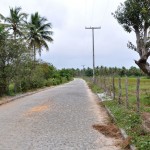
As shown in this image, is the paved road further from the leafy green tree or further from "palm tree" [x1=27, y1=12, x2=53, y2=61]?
"palm tree" [x1=27, y1=12, x2=53, y2=61]

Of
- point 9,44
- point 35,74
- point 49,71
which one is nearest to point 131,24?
point 9,44

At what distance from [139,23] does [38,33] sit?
135 ft

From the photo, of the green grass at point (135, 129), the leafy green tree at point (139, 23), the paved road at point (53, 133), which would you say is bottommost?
the paved road at point (53, 133)

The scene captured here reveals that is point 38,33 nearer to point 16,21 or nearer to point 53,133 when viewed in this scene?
point 16,21

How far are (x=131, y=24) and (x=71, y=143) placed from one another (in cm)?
1135

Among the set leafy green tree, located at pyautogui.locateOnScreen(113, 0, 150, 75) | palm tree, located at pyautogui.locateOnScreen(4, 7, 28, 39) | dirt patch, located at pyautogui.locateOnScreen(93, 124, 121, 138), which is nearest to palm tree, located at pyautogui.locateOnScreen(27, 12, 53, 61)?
palm tree, located at pyautogui.locateOnScreen(4, 7, 28, 39)

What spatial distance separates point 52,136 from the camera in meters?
11.5

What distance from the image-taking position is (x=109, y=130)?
12516 millimetres

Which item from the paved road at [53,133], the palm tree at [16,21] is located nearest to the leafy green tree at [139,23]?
the paved road at [53,133]

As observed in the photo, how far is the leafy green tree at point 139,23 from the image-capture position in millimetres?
17938

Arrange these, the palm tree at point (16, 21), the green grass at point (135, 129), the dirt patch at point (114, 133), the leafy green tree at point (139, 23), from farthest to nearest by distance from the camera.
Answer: the palm tree at point (16, 21)
the leafy green tree at point (139, 23)
the dirt patch at point (114, 133)
the green grass at point (135, 129)

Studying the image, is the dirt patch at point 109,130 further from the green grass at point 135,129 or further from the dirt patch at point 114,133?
the green grass at point 135,129

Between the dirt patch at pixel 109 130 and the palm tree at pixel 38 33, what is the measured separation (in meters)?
45.9

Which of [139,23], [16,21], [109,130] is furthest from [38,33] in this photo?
[109,130]
